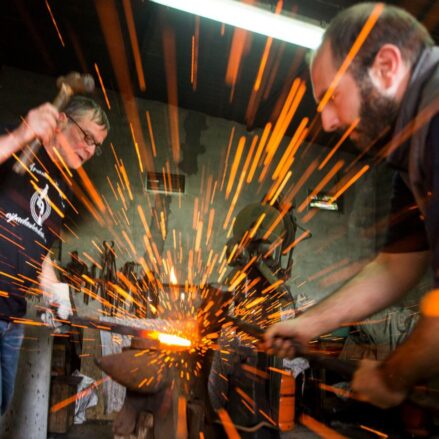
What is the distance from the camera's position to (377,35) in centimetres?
132

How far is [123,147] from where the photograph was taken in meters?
6.24

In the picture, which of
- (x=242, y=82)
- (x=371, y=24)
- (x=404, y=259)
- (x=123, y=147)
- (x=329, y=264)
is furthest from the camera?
(x=329, y=264)

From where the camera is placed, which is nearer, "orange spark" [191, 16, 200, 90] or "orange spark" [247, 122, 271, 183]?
"orange spark" [191, 16, 200, 90]

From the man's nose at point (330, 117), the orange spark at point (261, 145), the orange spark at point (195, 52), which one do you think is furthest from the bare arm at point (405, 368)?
the orange spark at point (261, 145)

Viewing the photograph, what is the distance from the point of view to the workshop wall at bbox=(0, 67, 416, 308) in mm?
5816

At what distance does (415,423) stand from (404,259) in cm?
251

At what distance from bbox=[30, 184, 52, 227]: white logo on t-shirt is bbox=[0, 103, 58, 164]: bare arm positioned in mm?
270

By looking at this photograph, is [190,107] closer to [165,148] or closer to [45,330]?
[165,148]

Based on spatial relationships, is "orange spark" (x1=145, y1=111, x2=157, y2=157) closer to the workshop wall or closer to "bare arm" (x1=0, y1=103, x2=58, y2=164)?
the workshop wall

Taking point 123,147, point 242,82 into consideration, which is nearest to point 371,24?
point 242,82

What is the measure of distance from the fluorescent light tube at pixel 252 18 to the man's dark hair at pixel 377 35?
6.42 ft

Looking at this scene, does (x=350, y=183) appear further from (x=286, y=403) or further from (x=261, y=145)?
(x=286, y=403)

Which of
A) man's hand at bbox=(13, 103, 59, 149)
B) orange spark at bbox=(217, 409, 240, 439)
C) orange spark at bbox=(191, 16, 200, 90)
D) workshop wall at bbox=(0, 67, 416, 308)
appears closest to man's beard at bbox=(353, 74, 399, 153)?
man's hand at bbox=(13, 103, 59, 149)

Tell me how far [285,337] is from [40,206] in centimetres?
149
